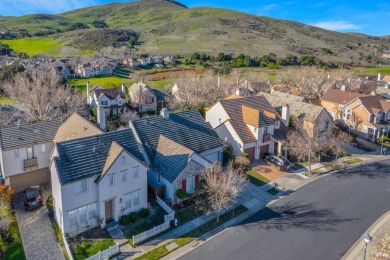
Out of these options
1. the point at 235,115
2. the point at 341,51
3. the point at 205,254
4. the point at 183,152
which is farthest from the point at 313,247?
the point at 341,51

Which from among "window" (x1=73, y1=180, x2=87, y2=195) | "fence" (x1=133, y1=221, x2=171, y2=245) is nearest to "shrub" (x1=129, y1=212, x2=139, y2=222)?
"fence" (x1=133, y1=221, x2=171, y2=245)

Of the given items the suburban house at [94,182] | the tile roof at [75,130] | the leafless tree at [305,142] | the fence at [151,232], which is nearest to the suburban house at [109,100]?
the tile roof at [75,130]

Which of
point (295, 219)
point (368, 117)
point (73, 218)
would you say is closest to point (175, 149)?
point (73, 218)

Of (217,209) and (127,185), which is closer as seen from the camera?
(127,185)

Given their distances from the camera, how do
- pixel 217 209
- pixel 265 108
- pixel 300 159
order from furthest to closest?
pixel 265 108, pixel 300 159, pixel 217 209

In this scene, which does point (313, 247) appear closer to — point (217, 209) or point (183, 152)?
point (217, 209)

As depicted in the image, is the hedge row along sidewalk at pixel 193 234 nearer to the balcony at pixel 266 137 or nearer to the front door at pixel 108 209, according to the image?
the front door at pixel 108 209
